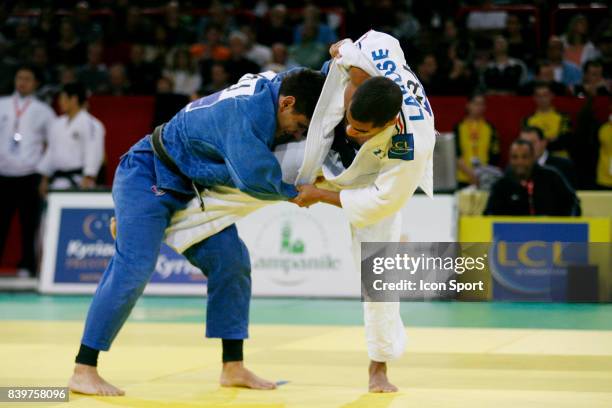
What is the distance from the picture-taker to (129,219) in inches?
197

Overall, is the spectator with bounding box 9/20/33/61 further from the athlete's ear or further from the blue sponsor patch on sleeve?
the blue sponsor patch on sleeve

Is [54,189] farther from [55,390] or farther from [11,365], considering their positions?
[55,390]

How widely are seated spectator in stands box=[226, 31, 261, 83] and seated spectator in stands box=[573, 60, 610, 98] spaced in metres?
4.00

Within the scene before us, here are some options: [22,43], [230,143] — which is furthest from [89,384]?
[22,43]

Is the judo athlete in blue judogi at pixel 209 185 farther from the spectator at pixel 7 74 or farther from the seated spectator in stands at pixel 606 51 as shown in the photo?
the spectator at pixel 7 74

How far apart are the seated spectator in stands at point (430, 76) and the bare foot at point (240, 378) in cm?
765

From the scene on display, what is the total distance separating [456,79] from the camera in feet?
40.7

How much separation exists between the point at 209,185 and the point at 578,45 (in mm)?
8594

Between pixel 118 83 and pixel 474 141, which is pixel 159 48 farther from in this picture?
pixel 474 141

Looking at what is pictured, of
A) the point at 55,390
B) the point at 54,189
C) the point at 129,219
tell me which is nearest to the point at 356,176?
the point at 129,219

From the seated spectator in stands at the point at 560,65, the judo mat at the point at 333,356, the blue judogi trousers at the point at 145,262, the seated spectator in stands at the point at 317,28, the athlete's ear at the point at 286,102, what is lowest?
the judo mat at the point at 333,356

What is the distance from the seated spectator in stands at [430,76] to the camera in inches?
488

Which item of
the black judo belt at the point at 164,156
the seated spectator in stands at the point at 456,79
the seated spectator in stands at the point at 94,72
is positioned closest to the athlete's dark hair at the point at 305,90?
the black judo belt at the point at 164,156

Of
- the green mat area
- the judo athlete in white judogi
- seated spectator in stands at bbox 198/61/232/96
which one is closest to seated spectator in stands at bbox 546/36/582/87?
the green mat area
